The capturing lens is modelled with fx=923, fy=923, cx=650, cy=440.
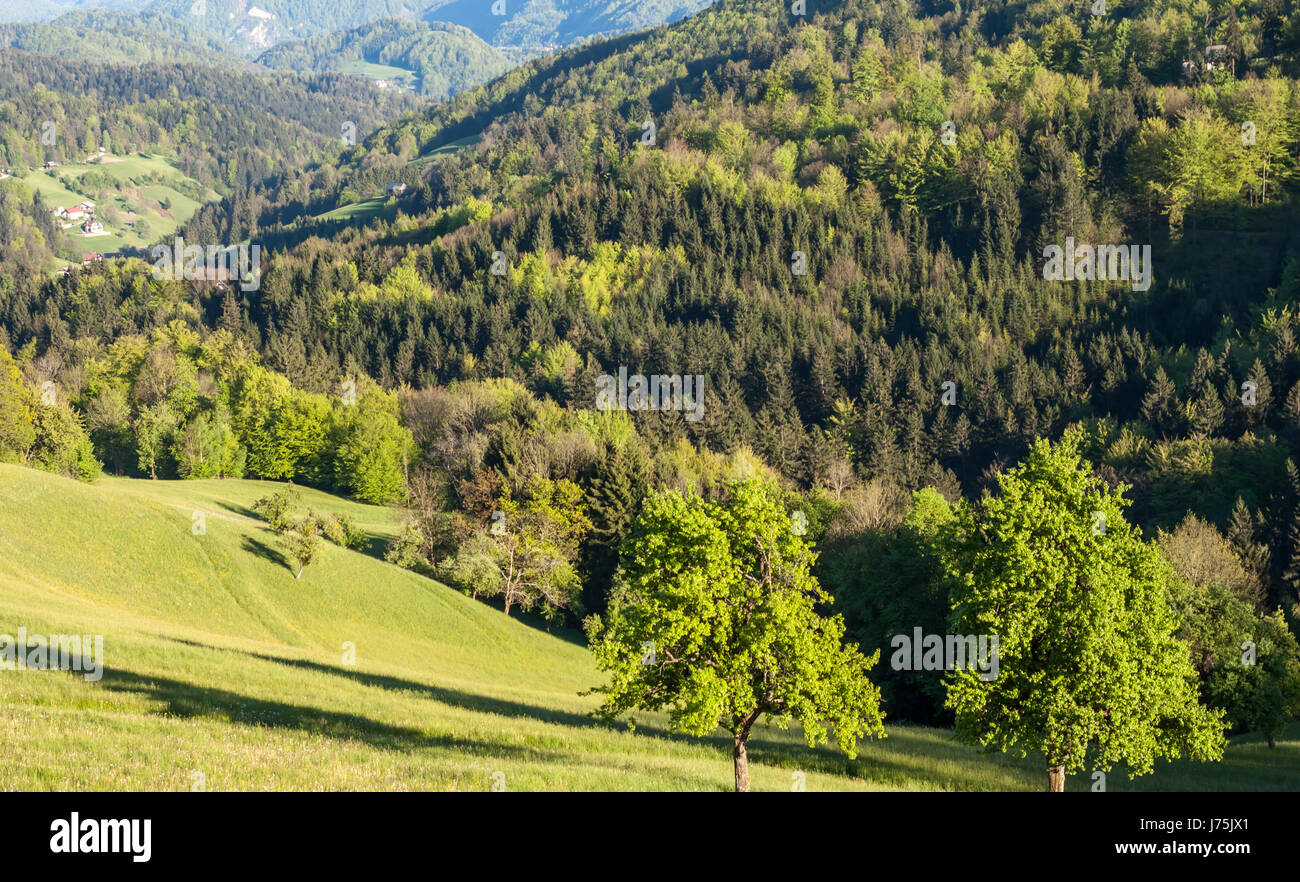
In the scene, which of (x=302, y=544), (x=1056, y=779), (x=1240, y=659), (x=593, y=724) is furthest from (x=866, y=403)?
(x=1056, y=779)

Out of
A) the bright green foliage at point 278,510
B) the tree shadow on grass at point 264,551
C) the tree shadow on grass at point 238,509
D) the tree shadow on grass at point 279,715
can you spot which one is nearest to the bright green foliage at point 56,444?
→ the tree shadow on grass at point 238,509

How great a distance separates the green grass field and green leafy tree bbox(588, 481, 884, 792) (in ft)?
7.89

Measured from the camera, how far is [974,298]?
632 ft

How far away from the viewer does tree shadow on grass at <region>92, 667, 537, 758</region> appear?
1198 inches

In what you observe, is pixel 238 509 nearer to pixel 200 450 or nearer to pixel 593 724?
pixel 200 450

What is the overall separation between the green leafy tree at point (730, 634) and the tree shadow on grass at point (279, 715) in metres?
6.82

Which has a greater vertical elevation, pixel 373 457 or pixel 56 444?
pixel 56 444

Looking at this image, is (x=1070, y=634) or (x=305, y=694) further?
(x=305, y=694)

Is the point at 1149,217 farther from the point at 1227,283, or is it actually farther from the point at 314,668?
the point at 314,668

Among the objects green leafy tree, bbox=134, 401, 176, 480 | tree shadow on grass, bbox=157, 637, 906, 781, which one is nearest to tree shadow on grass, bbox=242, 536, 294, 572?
tree shadow on grass, bbox=157, 637, 906, 781

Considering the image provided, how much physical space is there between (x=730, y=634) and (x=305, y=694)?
67.6ft

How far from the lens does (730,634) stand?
2689 centimetres
